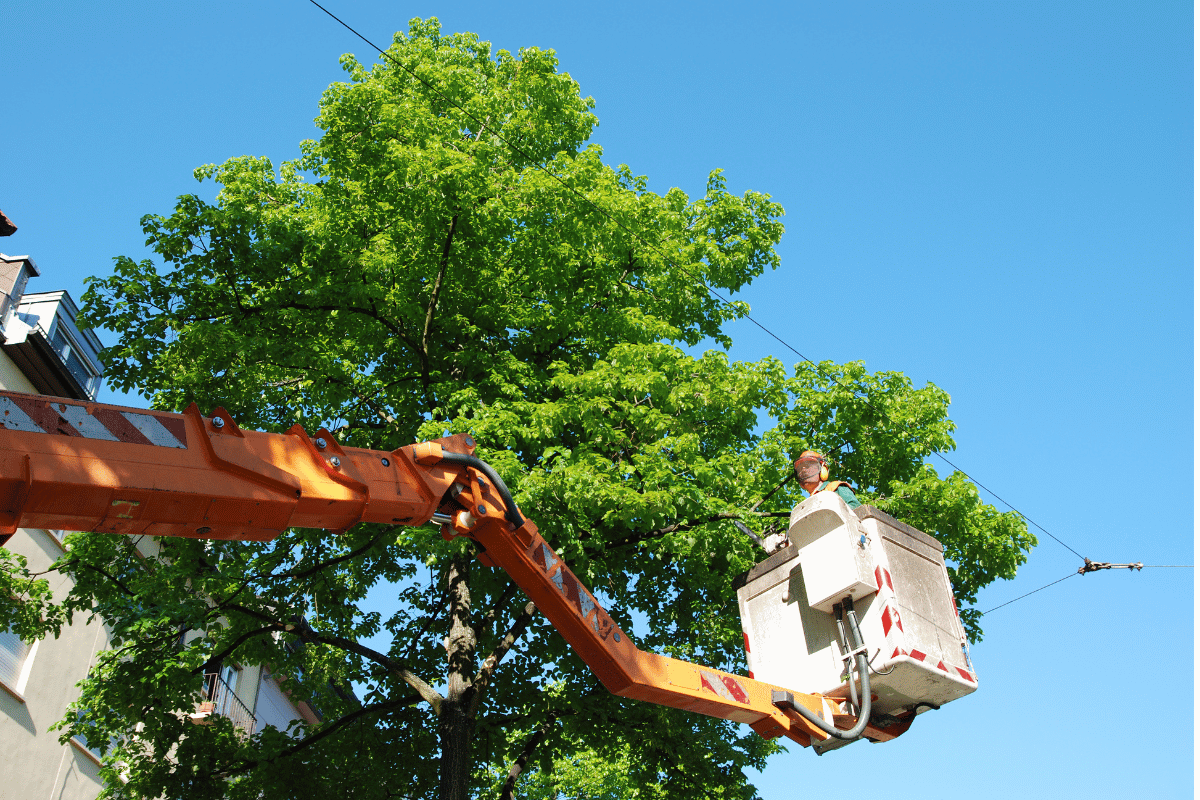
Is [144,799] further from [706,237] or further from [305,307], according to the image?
[706,237]

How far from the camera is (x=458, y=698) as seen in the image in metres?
10.1

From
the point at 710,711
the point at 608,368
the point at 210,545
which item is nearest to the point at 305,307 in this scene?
the point at 210,545

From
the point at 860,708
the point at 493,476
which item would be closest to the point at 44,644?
the point at 493,476

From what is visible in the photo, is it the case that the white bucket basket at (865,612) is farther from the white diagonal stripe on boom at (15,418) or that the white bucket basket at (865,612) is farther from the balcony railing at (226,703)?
the balcony railing at (226,703)

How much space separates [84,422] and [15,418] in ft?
0.97

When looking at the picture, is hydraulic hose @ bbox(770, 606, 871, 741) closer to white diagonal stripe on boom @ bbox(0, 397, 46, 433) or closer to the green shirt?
the green shirt

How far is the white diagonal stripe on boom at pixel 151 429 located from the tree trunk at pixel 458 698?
570 centimetres

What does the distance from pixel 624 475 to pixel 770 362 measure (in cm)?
274

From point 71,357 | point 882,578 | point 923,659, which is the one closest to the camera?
point 923,659

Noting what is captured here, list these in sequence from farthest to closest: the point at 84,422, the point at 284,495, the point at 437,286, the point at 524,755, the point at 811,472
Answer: the point at 437,286, the point at 524,755, the point at 811,472, the point at 284,495, the point at 84,422

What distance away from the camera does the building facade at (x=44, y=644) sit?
13.5 m

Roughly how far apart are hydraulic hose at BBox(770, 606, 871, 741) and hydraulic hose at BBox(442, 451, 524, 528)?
2.10 metres

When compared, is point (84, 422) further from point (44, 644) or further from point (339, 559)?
point (44, 644)

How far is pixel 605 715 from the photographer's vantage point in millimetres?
10453
